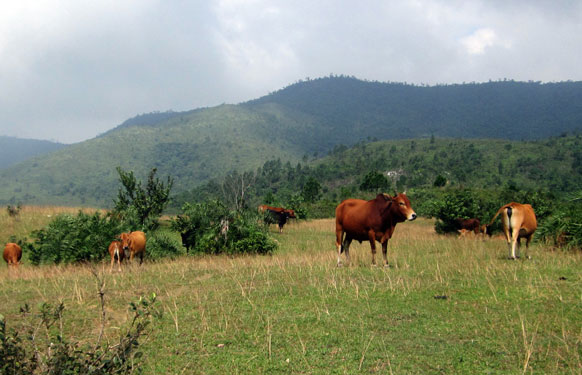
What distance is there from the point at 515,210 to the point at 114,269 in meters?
11.8

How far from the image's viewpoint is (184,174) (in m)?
193

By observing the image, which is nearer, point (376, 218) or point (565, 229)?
point (376, 218)

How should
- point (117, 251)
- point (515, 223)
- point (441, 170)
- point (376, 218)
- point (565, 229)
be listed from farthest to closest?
point (441, 170), point (565, 229), point (117, 251), point (515, 223), point (376, 218)

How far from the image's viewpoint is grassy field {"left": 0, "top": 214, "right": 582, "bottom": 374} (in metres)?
5.73

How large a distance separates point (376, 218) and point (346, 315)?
4864 mm

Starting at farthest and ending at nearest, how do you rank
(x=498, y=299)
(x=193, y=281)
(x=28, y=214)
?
1. (x=28, y=214)
2. (x=193, y=281)
3. (x=498, y=299)

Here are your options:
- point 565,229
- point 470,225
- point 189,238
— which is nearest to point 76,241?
point 189,238

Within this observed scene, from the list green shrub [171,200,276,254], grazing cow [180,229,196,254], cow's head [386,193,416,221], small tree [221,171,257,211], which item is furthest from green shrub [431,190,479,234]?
cow's head [386,193,416,221]

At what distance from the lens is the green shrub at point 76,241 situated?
15.6 meters

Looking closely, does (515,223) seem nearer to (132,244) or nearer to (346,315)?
(346,315)

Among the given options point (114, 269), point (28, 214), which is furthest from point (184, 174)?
point (114, 269)

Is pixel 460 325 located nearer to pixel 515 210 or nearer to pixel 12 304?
pixel 515 210

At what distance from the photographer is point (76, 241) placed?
615 inches

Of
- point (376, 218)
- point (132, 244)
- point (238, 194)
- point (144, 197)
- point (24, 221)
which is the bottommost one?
point (132, 244)
